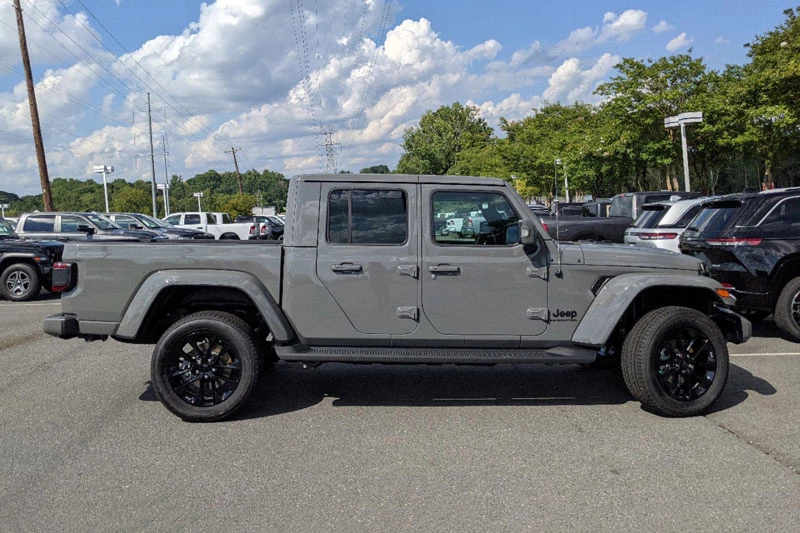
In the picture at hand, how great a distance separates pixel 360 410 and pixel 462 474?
1556 mm

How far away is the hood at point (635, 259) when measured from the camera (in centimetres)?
521

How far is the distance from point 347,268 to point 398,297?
446 mm

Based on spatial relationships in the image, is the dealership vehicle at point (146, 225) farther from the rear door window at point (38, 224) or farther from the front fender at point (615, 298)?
the front fender at point (615, 298)

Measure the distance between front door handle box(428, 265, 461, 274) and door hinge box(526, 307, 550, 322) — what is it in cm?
63

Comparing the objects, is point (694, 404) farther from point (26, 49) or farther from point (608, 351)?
point (26, 49)

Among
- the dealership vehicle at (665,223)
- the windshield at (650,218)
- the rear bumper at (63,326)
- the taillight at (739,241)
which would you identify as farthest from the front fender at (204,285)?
the windshield at (650,218)

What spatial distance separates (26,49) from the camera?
997 inches

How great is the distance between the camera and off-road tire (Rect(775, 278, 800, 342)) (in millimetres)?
7750

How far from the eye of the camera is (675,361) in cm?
519

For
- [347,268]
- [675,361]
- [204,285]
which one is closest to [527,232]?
[347,268]

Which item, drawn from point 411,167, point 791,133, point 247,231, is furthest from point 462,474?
point 411,167

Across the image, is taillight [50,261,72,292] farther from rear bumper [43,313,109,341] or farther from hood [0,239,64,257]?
hood [0,239,64,257]

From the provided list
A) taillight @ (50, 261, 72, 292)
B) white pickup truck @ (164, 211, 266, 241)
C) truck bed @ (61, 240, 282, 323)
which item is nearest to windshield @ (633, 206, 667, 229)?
truck bed @ (61, 240, 282, 323)

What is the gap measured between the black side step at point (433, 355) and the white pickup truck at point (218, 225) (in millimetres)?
24131
